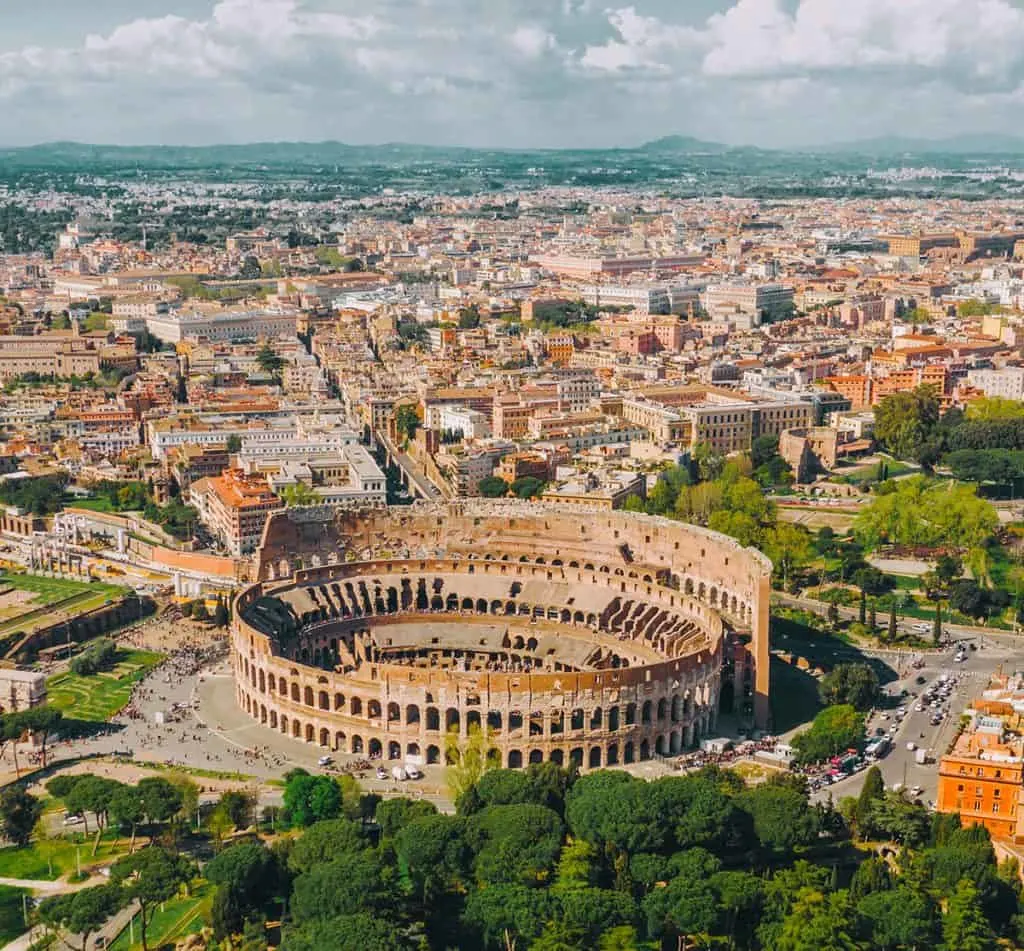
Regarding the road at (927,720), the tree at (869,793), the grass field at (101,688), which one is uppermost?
the tree at (869,793)

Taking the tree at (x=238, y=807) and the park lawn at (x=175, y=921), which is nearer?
the park lawn at (x=175, y=921)

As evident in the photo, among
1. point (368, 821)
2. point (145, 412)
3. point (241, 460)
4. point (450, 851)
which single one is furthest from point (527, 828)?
point (145, 412)

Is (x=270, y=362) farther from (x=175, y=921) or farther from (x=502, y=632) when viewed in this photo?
(x=175, y=921)

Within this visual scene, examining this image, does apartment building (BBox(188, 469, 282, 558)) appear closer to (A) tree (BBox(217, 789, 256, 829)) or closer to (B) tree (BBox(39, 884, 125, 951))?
(A) tree (BBox(217, 789, 256, 829))

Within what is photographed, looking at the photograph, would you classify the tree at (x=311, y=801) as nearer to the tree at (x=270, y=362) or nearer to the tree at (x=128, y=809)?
the tree at (x=128, y=809)

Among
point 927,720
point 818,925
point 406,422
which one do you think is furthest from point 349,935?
point 406,422

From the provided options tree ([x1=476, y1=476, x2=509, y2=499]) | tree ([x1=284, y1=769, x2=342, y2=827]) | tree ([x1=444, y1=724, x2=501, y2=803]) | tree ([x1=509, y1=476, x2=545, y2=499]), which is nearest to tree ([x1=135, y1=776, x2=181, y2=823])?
tree ([x1=284, y1=769, x2=342, y2=827])

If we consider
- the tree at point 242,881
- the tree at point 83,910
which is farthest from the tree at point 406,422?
the tree at point 83,910
